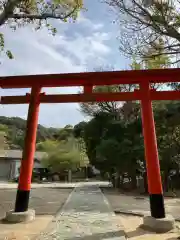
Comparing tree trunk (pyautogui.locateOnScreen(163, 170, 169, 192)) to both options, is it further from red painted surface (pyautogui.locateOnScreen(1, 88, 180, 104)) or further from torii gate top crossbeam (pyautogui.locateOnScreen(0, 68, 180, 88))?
torii gate top crossbeam (pyautogui.locateOnScreen(0, 68, 180, 88))

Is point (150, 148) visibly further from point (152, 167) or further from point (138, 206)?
point (138, 206)

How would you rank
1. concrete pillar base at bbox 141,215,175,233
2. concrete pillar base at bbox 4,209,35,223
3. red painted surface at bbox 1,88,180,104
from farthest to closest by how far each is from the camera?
1. red painted surface at bbox 1,88,180,104
2. concrete pillar base at bbox 4,209,35,223
3. concrete pillar base at bbox 141,215,175,233

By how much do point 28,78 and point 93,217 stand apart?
13.6 feet

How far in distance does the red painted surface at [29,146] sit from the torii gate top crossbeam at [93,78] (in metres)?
0.33

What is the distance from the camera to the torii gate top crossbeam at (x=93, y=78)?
6473 mm

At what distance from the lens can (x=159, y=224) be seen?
566 centimetres

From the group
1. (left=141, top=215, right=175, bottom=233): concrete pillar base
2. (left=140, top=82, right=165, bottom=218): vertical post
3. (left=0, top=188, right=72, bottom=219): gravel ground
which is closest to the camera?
(left=141, top=215, right=175, bottom=233): concrete pillar base

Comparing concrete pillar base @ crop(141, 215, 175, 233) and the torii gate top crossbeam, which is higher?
the torii gate top crossbeam

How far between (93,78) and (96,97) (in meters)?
0.49

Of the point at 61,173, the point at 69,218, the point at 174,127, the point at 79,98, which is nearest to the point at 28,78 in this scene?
the point at 79,98

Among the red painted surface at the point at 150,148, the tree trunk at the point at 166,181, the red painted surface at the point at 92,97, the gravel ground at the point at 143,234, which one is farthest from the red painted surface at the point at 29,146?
the tree trunk at the point at 166,181

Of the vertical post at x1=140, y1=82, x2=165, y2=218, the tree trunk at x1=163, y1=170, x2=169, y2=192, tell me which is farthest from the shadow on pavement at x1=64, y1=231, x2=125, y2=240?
the tree trunk at x1=163, y1=170, x2=169, y2=192

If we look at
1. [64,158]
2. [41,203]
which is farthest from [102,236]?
[64,158]

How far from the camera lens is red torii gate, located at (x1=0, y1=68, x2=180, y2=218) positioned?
20.0 ft
